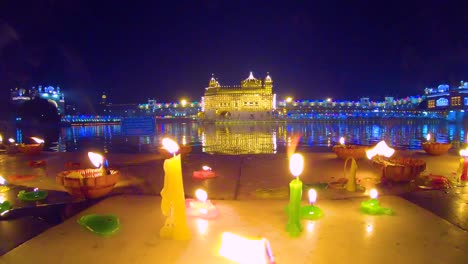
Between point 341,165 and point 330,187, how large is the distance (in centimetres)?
400

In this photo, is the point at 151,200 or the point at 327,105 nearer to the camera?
the point at 151,200

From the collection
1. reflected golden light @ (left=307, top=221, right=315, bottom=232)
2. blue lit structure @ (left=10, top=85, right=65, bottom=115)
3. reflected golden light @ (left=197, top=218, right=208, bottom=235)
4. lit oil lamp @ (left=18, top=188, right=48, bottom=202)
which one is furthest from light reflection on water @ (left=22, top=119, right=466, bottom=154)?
blue lit structure @ (left=10, top=85, right=65, bottom=115)

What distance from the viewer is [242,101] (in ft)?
→ 404

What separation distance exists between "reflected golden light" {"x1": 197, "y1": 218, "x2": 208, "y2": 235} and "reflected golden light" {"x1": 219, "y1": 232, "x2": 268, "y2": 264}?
45 cm

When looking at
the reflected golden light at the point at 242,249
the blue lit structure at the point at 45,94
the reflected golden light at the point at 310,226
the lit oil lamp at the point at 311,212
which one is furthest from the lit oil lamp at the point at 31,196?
the blue lit structure at the point at 45,94

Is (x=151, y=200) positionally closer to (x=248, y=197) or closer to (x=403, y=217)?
(x=248, y=197)

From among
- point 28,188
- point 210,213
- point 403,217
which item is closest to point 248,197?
point 210,213

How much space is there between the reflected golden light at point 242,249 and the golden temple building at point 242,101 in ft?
371

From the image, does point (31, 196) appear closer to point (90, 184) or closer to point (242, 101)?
point (90, 184)

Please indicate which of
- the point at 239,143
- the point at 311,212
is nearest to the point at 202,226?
the point at 311,212

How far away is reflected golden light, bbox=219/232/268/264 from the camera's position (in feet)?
14.1

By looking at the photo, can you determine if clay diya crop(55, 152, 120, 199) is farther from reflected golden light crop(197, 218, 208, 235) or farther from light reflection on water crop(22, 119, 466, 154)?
light reflection on water crop(22, 119, 466, 154)

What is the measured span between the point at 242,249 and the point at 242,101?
119227 mm

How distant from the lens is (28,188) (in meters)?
8.77
